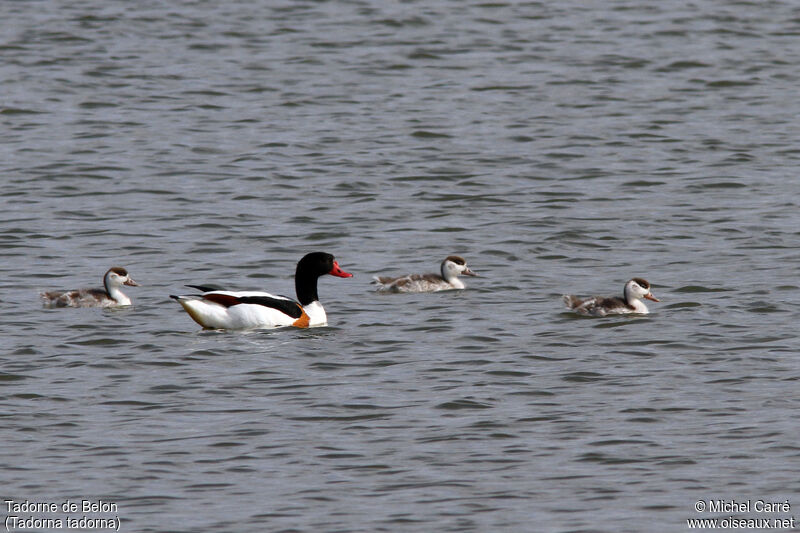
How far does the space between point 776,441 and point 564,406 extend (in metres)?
1.96

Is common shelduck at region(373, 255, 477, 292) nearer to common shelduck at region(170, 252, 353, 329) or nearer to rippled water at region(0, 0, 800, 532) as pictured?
rippled water at region(0, 0, 800, 532)

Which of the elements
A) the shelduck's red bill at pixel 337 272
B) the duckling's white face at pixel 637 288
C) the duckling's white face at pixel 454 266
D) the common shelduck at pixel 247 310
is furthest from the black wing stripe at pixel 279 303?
the duckling's white face at pixel 637 288

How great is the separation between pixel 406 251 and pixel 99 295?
4565 millimetres

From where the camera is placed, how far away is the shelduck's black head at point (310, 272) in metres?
17.2

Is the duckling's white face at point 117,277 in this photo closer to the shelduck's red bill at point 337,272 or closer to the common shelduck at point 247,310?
the common shelduck at point 247,310

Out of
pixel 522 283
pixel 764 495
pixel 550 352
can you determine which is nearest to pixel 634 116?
pixel 522 283

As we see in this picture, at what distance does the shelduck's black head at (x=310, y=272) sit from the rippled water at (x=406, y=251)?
0.61m

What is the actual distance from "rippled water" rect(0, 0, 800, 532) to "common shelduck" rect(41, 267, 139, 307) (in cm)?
15

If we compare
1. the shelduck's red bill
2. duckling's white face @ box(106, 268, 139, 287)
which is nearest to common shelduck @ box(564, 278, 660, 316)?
the shelduck's red bill

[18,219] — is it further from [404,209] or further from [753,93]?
[753,93]

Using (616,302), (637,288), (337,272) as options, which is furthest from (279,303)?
(637,288)

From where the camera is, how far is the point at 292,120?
2856cm

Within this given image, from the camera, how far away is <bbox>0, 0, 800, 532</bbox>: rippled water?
11500 mm

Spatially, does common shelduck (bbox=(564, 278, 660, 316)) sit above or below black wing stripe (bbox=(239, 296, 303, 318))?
below
